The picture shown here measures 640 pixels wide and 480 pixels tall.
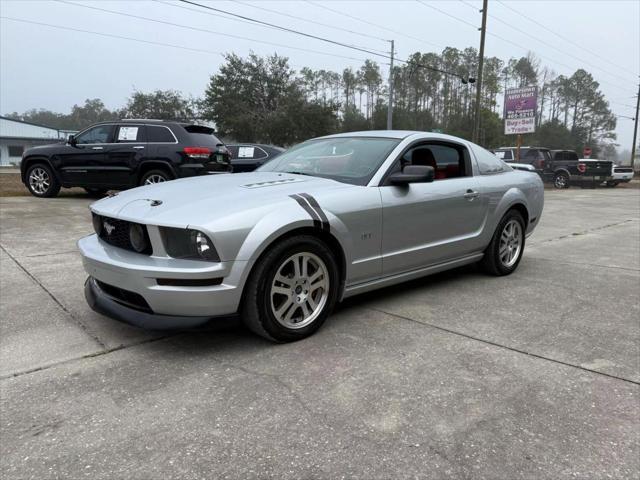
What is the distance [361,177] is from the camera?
3.83m

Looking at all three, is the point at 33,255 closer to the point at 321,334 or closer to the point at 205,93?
the point at 321,334

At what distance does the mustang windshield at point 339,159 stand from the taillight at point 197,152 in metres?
5.27

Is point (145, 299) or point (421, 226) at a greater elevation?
point (421, 226)

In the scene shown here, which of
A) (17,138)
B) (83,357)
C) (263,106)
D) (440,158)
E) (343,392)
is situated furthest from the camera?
(17,138)

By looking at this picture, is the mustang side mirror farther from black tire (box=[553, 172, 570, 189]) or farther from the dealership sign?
black tire (box=[553, 172, 570, 189])

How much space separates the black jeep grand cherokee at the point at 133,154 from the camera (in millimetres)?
9523

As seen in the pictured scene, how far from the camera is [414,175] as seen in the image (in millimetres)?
3752

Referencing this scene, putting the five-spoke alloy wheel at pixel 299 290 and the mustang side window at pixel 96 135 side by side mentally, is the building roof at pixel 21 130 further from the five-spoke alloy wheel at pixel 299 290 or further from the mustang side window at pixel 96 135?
the five-spoke alloy wheel at pixel 299 290

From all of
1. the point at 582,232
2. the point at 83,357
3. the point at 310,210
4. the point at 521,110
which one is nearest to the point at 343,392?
the point at 310,210

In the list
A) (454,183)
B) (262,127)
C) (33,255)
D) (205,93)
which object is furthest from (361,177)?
(205,93)

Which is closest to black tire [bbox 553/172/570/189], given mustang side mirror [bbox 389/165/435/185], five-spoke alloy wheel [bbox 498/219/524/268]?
five-spoke alloy wheel [bbox 498/219/524/268]

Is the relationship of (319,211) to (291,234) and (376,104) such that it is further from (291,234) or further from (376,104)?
(376,104)

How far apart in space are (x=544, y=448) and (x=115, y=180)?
30.9 feet

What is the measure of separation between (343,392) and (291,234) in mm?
1069
